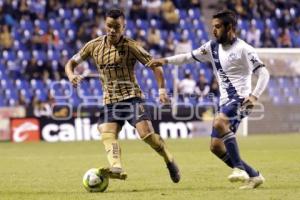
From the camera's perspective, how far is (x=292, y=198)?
8875mm

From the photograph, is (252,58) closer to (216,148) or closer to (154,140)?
(216,148)

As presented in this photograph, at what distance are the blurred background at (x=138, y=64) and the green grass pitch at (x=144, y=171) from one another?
8.98ft

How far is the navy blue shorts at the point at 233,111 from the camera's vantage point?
32.4 feet

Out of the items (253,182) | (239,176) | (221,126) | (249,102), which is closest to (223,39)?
(249,102)

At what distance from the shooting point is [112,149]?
10.2 metres

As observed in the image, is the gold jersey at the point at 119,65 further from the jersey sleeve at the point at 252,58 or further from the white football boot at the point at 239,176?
the white football boot at the point at 239,176

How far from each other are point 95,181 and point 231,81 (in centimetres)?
203

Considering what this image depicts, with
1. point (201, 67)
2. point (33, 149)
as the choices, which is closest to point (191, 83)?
point (201, 67)

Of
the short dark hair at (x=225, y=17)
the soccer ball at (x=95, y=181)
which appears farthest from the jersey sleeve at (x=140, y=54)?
the soccer ball at (x=95, y=181)

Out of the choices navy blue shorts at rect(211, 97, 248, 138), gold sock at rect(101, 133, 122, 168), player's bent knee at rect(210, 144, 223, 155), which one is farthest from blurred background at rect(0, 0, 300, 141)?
navy blue shorts at rect(211, 97, 248, 138)

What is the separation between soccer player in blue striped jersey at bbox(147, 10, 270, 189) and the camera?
32.0 feet

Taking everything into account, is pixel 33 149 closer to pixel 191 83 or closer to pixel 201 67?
pixel 191 83

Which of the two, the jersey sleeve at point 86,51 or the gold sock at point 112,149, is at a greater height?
the jersey sleeve at point 86,51

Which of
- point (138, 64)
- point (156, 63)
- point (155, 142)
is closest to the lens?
point (156, 63)
